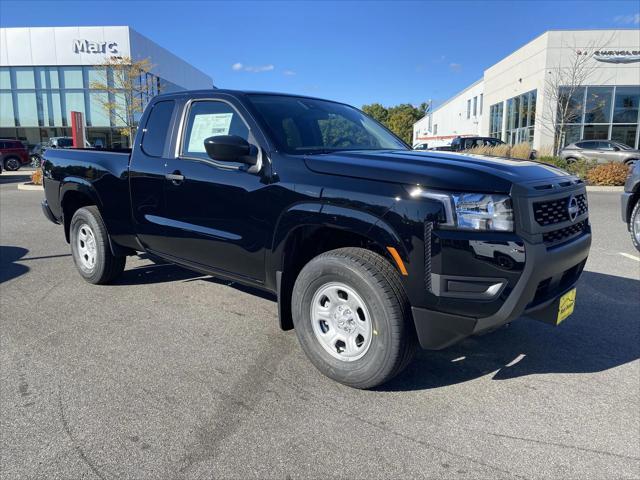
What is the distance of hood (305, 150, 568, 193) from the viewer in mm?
2723

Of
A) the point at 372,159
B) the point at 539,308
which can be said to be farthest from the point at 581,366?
the point at 372,159

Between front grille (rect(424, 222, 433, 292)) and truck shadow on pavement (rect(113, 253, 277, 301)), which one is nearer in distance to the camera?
front grille (rect(424, 222, 433, 292))

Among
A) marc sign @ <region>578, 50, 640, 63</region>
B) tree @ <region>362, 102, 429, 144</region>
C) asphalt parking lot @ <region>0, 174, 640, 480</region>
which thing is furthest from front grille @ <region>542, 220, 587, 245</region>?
tree @ <region>362, 102, 429, 144</region>

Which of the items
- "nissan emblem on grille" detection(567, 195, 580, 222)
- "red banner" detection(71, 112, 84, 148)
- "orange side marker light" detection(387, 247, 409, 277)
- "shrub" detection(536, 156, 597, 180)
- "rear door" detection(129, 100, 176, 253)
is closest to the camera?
"orange side marker light" detection(387, 247, 409, 277)

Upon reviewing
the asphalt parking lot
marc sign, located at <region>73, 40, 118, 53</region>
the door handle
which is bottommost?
the asphalt parking lot

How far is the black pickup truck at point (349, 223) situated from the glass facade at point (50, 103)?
3643cm

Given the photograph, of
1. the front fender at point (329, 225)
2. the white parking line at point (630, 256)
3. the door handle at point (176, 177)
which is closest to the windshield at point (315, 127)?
the front fender at point (329, 225)

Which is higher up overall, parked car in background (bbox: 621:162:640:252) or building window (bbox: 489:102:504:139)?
building window (bbox: 489:102:504:139)

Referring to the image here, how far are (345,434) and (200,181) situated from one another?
2191 mm

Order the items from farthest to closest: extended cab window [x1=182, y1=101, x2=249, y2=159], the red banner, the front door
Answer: the red banner
extended cab window [x1=182, y1=101, x2=249, y2=159]
the front door

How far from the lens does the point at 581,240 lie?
3244 millimetres

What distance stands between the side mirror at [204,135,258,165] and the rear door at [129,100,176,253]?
1.00 meters

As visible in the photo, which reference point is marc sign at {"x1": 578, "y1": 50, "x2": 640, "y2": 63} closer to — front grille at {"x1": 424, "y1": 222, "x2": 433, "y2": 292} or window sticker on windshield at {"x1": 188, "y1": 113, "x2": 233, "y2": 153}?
window sticker on windshield at {"x1": 188, "y1": 113, "x2": 233, "y2": 153}

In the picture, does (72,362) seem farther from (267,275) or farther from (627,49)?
(627,49)
